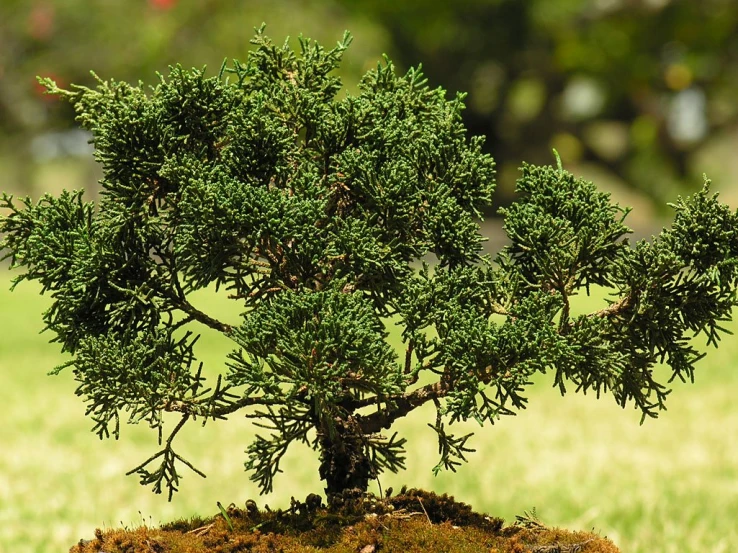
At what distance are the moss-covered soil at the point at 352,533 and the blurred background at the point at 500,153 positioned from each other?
20.9 inches

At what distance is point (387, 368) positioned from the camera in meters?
3.62

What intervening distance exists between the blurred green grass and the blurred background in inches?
1.2

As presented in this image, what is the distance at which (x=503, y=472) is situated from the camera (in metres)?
8.78

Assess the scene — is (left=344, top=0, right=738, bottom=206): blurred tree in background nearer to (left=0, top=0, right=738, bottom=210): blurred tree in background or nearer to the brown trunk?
(left=0, top=0, right=738, bottom=210): blurred tree in background

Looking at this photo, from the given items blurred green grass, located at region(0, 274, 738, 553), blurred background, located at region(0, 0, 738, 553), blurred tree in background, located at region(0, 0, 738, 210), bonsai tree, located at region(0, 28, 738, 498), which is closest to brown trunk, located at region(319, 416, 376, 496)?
bonsai tree, located at region(0, 28, 738, 498)

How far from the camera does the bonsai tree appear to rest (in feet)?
12.3

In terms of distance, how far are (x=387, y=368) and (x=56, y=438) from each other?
7.35m

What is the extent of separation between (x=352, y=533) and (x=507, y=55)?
1528 inches

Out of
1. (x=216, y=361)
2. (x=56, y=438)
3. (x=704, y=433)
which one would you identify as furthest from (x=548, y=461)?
(x=216, y=361)

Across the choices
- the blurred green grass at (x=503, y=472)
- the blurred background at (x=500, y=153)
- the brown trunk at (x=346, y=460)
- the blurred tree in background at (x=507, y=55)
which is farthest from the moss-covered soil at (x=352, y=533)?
the blurred tree in background at (x=507, y=55)

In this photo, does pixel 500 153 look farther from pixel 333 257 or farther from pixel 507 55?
pixel 333 257

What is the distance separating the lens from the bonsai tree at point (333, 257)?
3752 millimetres

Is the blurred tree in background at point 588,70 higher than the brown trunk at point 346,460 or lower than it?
higher

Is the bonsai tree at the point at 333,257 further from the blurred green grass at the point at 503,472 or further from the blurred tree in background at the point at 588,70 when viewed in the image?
the blurred tree in background at the point at 588,70
